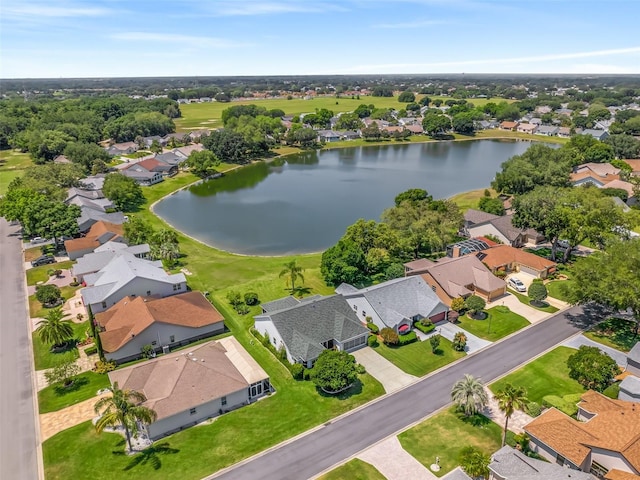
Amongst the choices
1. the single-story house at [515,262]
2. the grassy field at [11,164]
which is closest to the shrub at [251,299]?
the single-story house at [515,262]

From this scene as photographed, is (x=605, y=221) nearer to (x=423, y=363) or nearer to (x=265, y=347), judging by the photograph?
(x=423, y=363)

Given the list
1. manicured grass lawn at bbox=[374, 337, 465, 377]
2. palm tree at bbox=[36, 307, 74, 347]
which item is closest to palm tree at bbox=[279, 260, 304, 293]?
manicured grass lawn at bbox=[374, 337, 465, 377]

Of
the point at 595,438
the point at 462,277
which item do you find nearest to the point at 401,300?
the point at 462,277

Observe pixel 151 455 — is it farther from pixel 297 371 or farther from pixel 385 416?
pixel 385 416

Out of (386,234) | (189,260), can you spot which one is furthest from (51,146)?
(386,234)

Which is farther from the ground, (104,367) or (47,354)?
(104,367)
